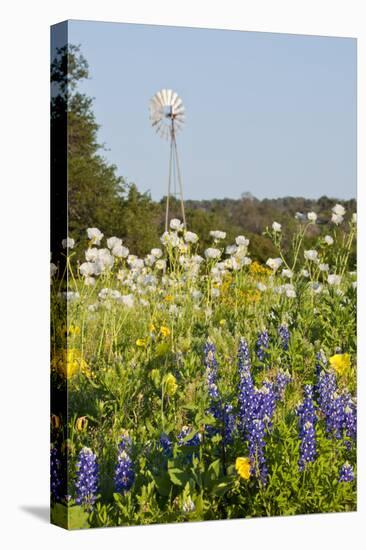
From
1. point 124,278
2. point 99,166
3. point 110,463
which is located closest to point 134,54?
point 99,166

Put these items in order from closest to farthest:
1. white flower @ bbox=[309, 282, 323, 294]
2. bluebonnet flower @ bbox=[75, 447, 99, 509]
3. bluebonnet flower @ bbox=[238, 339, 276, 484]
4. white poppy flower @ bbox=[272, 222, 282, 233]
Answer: bluebonnet flower @ bbox=[75, 447, 99, 509], bluebonnet flower @ bbox=[238, 339, 276, 484], white poppy flower @ bbox=[272, 222, 282, 233], white flower @ bbox=[309, 282, 323, 294]

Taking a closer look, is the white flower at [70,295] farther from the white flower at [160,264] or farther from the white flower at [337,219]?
the white flower at [337,219]

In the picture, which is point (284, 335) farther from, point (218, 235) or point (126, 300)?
point (126, 300)

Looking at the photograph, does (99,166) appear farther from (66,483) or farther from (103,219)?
(66,483)

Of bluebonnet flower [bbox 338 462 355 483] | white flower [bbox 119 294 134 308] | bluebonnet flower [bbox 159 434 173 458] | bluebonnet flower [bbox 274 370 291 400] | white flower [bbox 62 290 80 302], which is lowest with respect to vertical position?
bluebonnet flower [bbox 338 462 355 483]

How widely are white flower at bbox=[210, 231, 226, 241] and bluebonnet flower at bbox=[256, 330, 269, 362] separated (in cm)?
53

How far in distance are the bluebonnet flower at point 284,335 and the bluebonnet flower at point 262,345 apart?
0.11 m

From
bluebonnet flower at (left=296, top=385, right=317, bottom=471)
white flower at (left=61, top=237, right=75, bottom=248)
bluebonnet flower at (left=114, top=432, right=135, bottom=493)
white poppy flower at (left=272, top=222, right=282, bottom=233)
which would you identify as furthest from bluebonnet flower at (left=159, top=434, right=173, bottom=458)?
white poppy flower at (left=272, top=222, right=282, bottom=233)

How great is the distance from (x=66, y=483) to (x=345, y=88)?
255cm

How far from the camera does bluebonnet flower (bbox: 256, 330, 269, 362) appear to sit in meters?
5.64

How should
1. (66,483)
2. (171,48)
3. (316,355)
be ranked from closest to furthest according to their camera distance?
(66,483), (171,48), (316,355)

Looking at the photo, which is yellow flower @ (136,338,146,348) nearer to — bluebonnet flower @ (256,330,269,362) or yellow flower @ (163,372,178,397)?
yellow flower @ (163,372,178,397)

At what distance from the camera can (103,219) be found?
5230 millimetres

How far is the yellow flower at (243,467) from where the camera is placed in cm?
530
